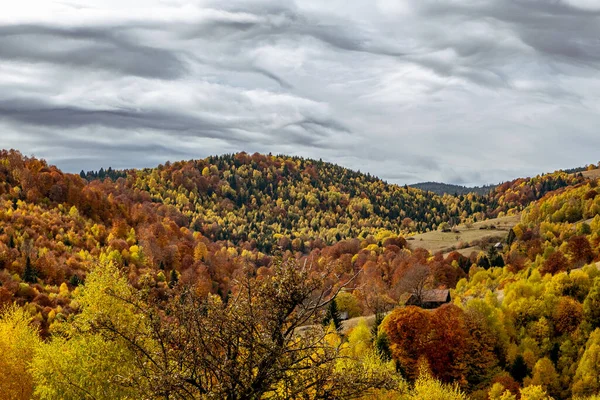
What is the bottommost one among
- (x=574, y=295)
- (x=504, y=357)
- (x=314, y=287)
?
(x=504, y=357)

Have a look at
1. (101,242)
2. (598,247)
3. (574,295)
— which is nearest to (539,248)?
(598,247)

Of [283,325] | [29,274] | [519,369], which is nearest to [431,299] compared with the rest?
[519,369]

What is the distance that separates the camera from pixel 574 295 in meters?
117

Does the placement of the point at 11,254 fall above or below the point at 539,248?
below

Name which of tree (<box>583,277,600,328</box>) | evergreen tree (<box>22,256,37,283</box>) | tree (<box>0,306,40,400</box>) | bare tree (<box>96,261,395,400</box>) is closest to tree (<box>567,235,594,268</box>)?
tree (<box>583,277,600,328</box>)

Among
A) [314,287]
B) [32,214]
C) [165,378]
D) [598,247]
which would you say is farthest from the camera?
[32,214]

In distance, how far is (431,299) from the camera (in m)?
140

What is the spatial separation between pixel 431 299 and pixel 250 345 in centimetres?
12983

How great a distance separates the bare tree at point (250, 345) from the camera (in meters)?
15.9

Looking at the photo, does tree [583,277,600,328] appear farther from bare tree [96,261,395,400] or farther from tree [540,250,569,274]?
bare tree [96,261,395,400]

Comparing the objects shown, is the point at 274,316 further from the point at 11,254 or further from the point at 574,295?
the point at 11,254

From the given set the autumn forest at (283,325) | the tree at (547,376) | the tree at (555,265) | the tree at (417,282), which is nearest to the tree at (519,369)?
the autumn forest at (283,325)

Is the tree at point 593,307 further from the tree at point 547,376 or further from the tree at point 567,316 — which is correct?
the tree at point 547,376

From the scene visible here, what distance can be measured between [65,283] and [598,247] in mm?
140424
